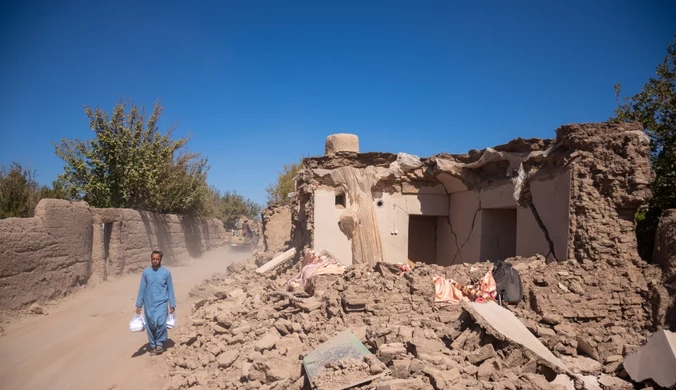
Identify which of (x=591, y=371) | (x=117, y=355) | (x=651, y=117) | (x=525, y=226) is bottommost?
(x=117, y=355)

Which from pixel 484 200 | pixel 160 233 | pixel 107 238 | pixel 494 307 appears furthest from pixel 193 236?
pixel 494 307

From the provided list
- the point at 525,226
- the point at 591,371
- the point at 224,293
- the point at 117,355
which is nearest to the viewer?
the point at 591,371

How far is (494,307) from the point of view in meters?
4.79

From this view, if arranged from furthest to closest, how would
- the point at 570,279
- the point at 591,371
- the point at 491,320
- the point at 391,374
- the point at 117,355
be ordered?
the point at 117,355
the point at 570,279
the point at 491,320
the point at 591,371
the point at 391,374

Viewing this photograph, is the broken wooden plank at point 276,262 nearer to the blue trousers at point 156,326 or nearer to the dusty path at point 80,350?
the dusty path at point 80,350

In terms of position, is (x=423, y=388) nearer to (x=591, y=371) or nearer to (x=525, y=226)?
(x=591, y=371)

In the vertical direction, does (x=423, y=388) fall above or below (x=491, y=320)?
below

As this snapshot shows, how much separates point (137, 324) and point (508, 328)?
4.73 meters

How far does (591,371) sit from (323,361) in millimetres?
2566

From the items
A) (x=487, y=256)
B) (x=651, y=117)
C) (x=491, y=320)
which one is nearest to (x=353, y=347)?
(x=491, y=320)

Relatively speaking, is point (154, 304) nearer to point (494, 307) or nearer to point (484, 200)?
point (494, 307)

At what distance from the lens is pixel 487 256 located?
8078 millimetres

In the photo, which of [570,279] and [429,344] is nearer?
[429,344]

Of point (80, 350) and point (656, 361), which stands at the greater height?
point (656, 361)
